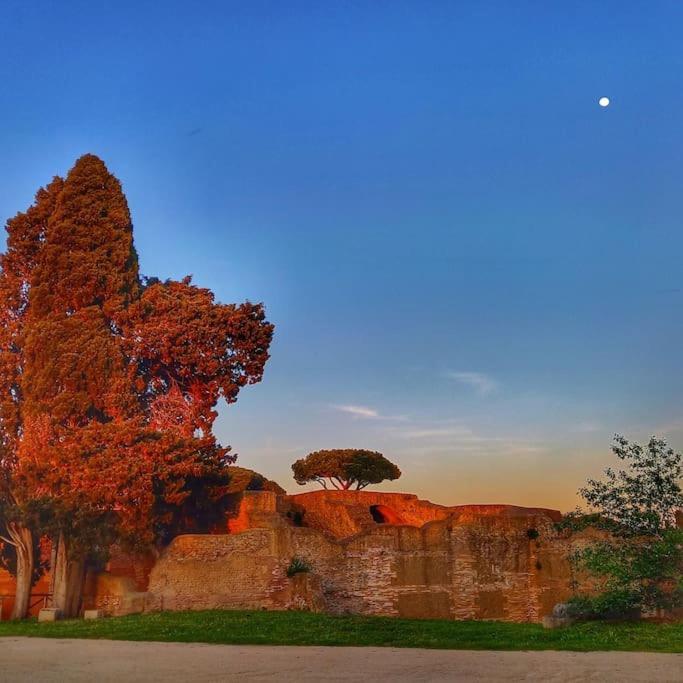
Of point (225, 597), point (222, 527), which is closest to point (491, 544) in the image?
point (225, 597)

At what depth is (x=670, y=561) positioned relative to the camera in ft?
54.7

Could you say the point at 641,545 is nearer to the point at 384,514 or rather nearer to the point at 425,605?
the point at 425,605

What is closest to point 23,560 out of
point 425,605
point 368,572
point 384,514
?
point 368,572

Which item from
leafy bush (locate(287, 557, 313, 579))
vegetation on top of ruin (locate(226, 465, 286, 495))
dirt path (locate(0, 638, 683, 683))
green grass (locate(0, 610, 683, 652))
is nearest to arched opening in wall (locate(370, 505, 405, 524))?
vegetation on top of ruin (locate(226, 465, 286, 495))

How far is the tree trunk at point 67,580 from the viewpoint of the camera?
2558 cm

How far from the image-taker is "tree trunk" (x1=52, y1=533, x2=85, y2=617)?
83.9 ft

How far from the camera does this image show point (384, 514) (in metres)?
38.5

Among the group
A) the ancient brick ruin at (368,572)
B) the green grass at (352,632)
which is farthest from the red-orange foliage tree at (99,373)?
the green grass at (352,632)

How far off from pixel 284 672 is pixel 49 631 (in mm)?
11135

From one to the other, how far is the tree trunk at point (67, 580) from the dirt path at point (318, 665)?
1161 centimetres

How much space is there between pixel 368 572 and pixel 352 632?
9.02 m

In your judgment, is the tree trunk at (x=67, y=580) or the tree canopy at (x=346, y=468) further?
the tree canopy at (x=346, y=468)

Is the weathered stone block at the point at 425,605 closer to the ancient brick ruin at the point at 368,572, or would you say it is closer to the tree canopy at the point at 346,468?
the ancient brick ruin at the point at 368,572

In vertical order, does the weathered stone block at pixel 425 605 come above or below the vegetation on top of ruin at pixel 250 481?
below
